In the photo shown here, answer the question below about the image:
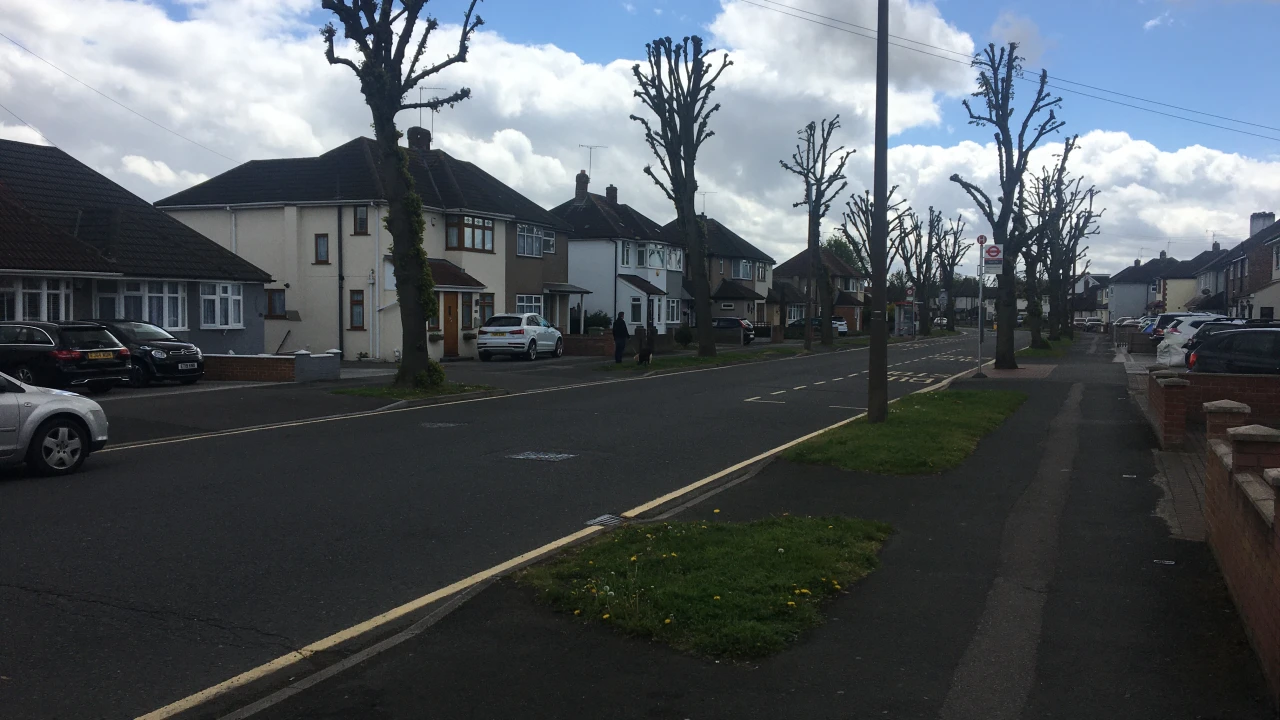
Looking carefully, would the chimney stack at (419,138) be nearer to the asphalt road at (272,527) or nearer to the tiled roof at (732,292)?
the asphalt road at (272,527)

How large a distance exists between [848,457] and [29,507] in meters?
8.36

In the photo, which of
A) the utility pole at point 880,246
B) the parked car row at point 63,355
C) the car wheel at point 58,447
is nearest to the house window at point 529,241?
the parked car row at point 63,355

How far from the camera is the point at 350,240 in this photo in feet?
117

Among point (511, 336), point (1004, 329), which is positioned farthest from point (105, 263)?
point (1004, 329)

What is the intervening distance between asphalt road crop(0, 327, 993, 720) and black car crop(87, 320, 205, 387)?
823cm

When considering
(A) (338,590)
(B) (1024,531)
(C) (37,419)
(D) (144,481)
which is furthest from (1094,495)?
(C) (37,419)

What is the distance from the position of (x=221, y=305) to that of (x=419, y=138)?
1412 cm

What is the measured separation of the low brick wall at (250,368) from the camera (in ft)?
78.0

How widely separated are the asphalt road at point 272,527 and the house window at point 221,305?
648 inches

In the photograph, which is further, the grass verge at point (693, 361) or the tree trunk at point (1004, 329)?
the tree trunk at point (1004, 329)

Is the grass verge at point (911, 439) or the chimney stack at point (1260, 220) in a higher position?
the chimney stack at point (1260, 220)

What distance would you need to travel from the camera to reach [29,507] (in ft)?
30.2

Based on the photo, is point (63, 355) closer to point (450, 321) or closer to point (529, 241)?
point (450, 321)

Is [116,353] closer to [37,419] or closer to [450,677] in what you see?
[37,419]
